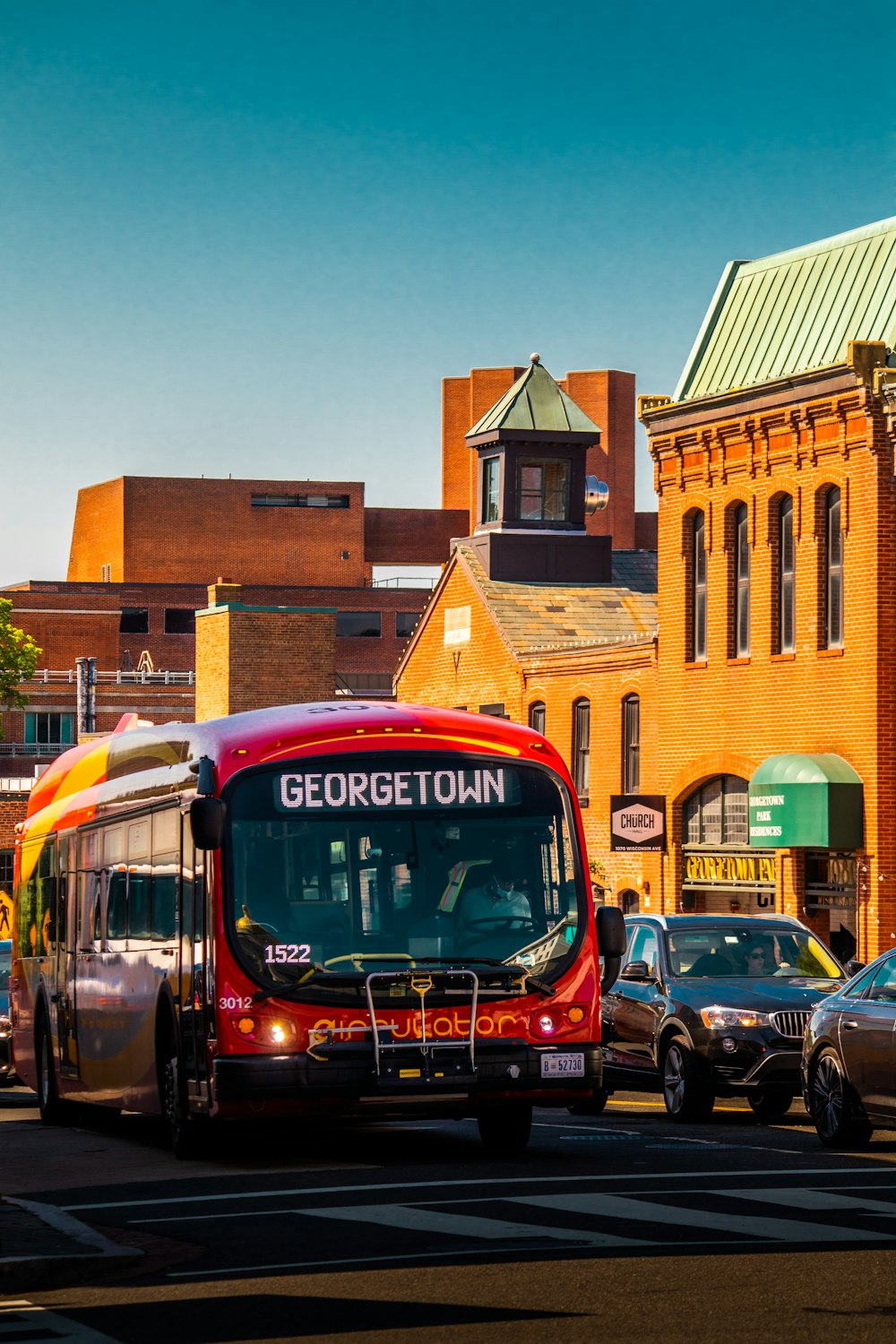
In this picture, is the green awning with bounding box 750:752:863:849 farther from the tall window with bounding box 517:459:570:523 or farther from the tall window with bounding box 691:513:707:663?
the tall window with bounding box 517:459:570:523

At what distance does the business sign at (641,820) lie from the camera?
1506 inches

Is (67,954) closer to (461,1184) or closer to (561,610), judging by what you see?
(461,1184)

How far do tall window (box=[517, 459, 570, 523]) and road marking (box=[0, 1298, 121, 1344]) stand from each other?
42476 millimetres

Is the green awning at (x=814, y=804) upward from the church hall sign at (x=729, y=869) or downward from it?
upward

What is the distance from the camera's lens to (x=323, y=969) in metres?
15.3

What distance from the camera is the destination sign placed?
15.8m

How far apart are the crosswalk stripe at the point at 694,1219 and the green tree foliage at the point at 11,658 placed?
74.3m

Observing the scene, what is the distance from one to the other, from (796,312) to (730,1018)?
66.3 feet

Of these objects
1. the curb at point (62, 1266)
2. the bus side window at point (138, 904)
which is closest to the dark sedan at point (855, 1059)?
the bus side window at point (138, 904)

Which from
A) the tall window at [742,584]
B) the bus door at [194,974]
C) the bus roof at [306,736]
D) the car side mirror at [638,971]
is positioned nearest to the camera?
the bus door at [194,974]

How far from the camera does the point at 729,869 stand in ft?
123

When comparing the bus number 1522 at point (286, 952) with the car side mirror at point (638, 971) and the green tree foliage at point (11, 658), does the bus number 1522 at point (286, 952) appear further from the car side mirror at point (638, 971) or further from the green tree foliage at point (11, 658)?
the green tree foliage at point (11, 658)

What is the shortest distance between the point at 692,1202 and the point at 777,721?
23.8m

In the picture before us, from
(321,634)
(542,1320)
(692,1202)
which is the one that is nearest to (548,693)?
(321,634)
